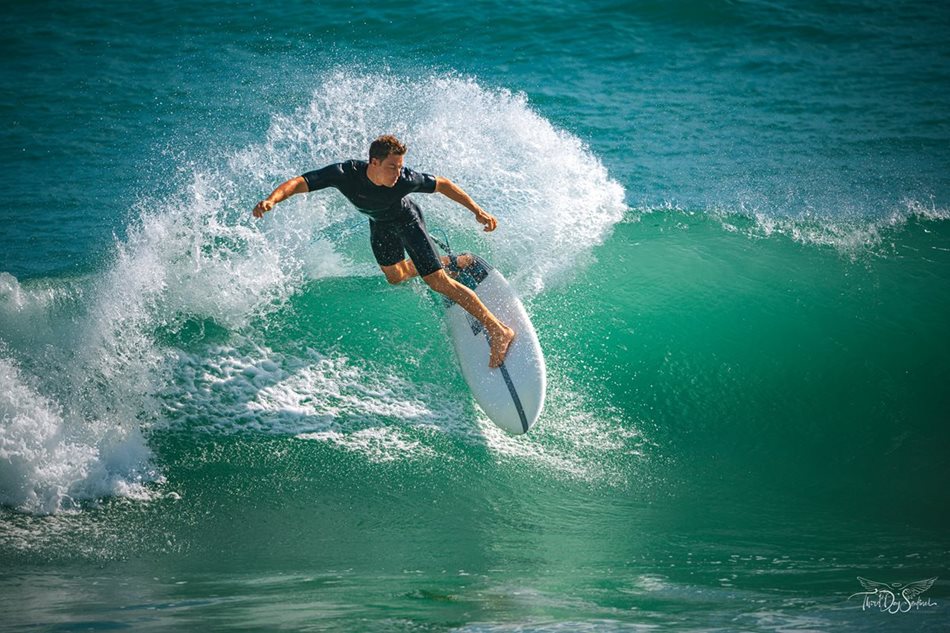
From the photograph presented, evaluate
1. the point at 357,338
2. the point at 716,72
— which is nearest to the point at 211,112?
the point at 357,338

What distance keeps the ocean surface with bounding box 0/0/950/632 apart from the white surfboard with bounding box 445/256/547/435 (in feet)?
0.65

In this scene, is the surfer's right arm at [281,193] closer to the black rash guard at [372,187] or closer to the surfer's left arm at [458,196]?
the black rash guard at [372,187]

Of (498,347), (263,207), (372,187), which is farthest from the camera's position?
(498,347)

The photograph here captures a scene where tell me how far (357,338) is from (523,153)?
309 cm

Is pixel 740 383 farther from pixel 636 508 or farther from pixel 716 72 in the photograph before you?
pixel 716 72

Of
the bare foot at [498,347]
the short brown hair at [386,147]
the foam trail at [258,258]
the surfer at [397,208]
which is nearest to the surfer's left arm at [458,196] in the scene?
the surfer at [397,208]

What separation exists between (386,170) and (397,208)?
456 mm

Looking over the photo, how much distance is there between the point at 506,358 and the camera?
5.84m

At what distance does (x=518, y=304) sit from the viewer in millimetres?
6156

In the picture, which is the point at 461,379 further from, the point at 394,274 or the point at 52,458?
the point at 52,458

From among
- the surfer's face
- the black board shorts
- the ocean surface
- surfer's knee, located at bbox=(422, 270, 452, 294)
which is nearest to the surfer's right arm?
the surfer's face

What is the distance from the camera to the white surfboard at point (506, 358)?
18.5 feet

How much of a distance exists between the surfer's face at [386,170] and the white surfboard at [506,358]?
4.59 ft

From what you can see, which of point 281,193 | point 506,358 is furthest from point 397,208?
point 506,358
